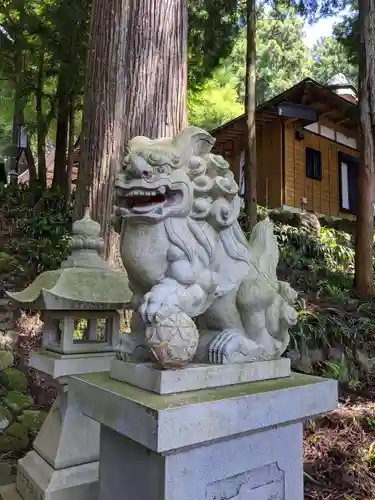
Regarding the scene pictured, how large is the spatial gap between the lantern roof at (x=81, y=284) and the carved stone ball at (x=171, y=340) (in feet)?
2.40

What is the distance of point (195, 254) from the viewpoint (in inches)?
60.3

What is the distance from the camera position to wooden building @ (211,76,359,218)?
Answer: 10648mm

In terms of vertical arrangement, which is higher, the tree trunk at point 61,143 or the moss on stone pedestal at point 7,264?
the tree trunk at point 61,143

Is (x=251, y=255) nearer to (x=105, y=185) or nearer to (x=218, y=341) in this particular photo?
(x=218, y=341)

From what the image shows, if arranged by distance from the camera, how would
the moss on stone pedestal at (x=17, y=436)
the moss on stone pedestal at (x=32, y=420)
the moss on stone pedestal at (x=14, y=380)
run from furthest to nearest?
the moss on stone pedestal at (x=14, y=380) < the moss on stone pedestal at (x=32, y=420) < the moss on stone pedestal at (x=17, y=436)

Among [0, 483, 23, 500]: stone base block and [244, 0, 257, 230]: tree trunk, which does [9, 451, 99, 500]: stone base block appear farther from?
[244, 0, 257, 230]: tree trunk

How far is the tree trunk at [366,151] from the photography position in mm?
5895

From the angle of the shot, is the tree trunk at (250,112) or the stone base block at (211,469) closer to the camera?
the stone base block at (211,469)

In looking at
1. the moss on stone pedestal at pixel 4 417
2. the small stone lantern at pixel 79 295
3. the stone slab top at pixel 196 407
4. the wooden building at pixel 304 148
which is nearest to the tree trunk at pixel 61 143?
the wooden building at pixel 304 148

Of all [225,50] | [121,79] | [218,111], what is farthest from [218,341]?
[218,111]

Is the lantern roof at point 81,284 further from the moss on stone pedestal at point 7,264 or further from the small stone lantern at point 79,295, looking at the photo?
the moss on stone pedestal at point 7,264

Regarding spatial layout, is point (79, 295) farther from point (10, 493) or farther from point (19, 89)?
point (19, 89)

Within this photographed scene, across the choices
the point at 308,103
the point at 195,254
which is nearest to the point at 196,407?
the point at 195,254

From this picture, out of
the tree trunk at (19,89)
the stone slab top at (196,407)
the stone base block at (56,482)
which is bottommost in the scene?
the stone base block at (56,482)
